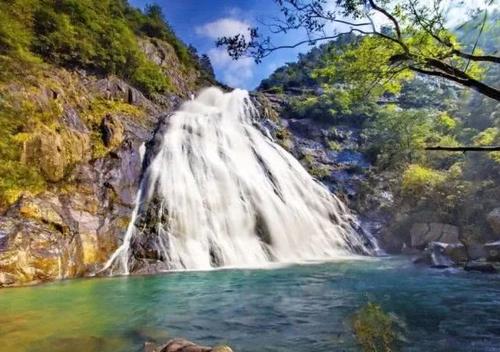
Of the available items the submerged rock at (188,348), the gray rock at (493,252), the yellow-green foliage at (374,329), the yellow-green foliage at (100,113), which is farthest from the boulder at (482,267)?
the yellow-green foliage at (100,113)

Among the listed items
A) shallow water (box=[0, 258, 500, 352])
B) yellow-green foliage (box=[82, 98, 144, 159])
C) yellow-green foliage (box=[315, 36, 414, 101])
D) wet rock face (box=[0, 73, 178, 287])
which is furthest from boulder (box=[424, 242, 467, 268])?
yellow-green foliage (box=[82, 98, 144, 159])

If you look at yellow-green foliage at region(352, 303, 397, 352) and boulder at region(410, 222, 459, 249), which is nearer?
→ yellow-green foliage at region(352, 303, 397, 352)

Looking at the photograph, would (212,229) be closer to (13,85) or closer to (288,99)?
(13,85)

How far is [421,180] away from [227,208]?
469 inches

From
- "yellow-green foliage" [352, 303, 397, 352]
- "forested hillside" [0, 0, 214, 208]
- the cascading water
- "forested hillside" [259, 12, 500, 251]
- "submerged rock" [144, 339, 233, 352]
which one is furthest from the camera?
the cascading water

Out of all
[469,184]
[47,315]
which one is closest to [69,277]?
[47,315]

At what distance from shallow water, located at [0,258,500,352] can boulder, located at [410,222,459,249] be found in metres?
7.36

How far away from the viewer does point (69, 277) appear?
1301cm

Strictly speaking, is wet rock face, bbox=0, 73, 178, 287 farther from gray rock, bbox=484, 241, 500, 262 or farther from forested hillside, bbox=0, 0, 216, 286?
gray rock, bbox=484, 241, 500, 262

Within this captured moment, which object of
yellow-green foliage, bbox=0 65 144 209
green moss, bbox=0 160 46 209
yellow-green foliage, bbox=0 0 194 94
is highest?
yellow-green foliage, bbox=0 0 194 94

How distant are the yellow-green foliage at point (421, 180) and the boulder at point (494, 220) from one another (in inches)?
165

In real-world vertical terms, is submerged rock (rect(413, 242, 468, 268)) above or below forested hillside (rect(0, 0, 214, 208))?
below

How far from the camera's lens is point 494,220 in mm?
17531

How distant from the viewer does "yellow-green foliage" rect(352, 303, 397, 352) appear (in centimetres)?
568
